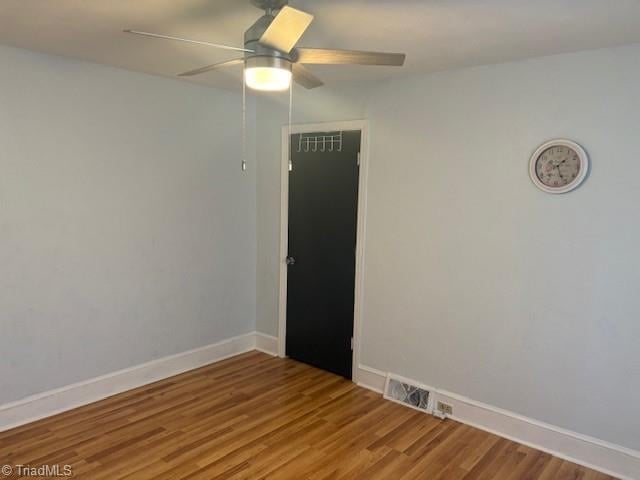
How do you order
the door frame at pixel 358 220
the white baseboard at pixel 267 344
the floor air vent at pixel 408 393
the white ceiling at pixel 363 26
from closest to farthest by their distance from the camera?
the white ceiling at pixel 363 26
the floor air vent at pixel 408 393
the door frame at pixel 358 220
the white baseboard at pixel 267 344

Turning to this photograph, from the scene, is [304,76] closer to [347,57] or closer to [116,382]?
[347,57]

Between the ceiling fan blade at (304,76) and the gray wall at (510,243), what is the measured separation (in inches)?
48.7

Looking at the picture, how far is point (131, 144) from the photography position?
350cm

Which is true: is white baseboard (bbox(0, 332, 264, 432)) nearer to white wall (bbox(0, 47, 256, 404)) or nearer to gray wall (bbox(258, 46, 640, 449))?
white wall (bbox(0, 47, 256, 404))

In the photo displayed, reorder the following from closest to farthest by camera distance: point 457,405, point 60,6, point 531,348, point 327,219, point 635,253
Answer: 1. point 60,6
2. point 635,253
3. point 531,348
4. point 457,405
5. point 327,219

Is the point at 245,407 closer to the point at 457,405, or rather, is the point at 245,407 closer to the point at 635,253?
the point at 457,405

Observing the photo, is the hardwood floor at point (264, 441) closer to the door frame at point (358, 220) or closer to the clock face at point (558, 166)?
the door frame at point (358, 220)

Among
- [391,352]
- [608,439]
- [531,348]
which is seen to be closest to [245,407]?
[391,352]

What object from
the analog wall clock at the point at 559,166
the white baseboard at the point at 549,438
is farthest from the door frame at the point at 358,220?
the analog wall clock at the point at 559,166

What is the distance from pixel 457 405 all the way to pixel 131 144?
301cm

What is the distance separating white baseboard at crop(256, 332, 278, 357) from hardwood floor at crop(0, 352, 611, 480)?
28.3 inches

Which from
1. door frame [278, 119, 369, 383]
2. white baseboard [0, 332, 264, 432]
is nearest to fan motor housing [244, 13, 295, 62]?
door frame [278, 119, 369, 383]

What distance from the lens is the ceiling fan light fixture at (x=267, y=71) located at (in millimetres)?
1967

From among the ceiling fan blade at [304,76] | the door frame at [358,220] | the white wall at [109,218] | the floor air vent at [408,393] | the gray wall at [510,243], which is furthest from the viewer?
the door frame at [358,220]
